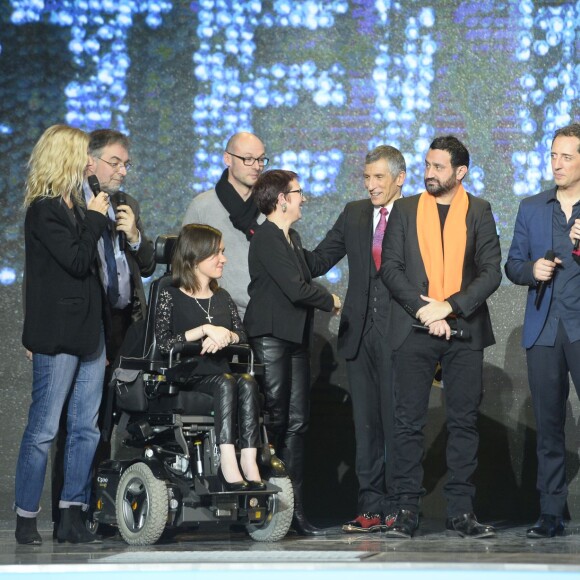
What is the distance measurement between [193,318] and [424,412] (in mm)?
1010

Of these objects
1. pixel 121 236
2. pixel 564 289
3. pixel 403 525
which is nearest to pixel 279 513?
pixel 403 525

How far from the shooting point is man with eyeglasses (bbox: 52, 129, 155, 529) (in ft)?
A: 15.4

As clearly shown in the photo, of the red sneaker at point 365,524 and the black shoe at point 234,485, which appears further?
the red sneaker at point 365,524

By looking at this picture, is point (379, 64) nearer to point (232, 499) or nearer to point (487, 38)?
point (487, 38)

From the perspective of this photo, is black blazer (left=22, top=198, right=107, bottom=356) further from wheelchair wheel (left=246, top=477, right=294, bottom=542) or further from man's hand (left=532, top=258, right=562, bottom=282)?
man's hand (left=532, top=258, right=562, bottom=282)

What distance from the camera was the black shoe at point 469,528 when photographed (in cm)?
450

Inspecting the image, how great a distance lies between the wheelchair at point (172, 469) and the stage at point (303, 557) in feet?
0.31

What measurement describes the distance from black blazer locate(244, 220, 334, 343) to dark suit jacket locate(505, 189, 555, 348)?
31.2 inches

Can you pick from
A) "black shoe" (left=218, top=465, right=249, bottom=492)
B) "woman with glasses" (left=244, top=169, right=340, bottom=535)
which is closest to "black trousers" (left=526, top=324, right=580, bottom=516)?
"woman with glasses" (left=244, top=169, right=340, bottom=535)

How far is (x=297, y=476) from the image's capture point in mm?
4812

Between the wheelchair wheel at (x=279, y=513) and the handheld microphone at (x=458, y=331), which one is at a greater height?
the handheld microphone at (x=458, y=331)

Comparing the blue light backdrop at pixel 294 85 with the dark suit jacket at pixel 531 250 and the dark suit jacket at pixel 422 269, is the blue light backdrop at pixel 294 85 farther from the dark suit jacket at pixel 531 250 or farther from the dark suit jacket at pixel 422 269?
the dark suit jacket at pixel 422 269

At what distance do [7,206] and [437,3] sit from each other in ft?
7.95

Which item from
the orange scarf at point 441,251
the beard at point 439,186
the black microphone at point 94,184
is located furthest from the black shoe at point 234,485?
the beard at point 439,186
